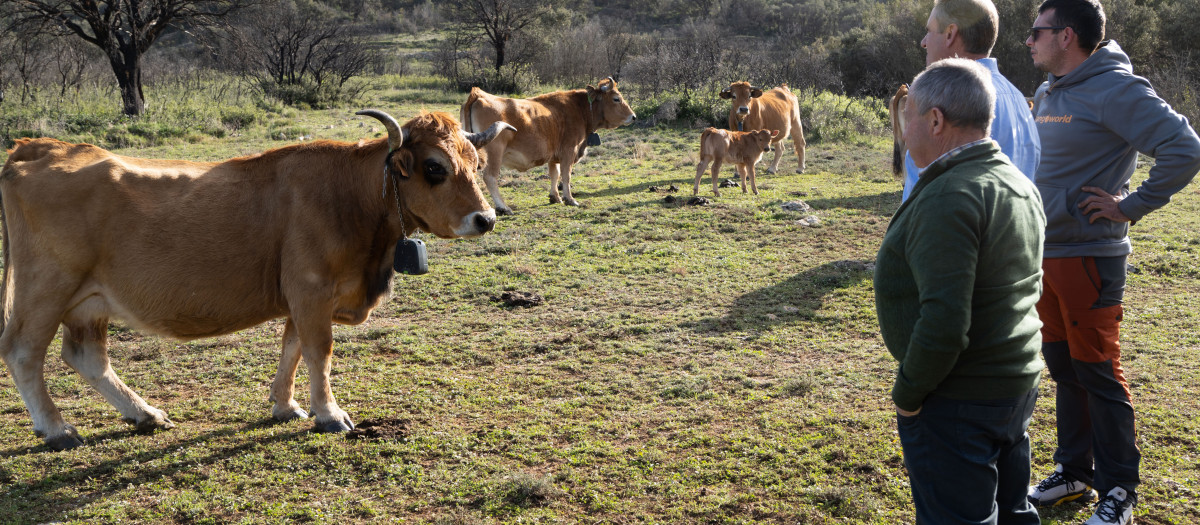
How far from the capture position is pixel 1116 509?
12.2ft

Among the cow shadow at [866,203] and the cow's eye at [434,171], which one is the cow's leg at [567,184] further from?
the cow's eye at [434,171]

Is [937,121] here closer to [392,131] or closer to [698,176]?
[392,131]

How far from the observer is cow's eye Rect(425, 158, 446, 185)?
489cm

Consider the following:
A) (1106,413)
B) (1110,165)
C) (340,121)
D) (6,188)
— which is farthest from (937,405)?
(340,121)

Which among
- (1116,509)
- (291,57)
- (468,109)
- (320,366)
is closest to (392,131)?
(320,366)

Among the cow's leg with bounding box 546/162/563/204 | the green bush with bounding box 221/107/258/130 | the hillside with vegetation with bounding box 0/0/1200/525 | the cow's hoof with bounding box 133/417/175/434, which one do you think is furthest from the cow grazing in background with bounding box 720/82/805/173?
the cow's hoof with bounding box 133/417/175/434

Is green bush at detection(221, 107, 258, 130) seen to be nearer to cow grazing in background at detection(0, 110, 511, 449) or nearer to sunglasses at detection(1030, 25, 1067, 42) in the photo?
cow grazing in background at detection(0, 110, 511, 449)

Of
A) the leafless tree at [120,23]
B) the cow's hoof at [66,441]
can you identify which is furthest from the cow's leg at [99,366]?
the leafless tree at [120,23]

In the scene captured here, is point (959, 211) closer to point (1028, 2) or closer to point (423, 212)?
point (423, 212)

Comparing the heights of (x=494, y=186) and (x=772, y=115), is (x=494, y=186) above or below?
below

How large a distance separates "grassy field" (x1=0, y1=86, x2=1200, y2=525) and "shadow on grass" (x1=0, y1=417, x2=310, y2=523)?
0.02m

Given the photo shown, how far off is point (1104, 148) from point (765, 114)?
12245mm

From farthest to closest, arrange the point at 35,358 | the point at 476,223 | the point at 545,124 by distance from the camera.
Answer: the point at 545,124 → the point at 476,223 → the point at 35,358

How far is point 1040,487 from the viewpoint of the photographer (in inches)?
159
